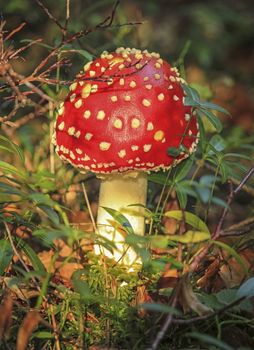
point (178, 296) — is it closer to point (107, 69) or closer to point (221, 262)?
point (221, 262)

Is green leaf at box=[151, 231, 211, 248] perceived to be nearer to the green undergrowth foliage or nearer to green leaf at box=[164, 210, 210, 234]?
the green undergrowth foliage

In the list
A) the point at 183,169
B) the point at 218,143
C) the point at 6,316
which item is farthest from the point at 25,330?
the point at 218,143

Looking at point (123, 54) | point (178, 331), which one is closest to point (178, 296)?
point (178, 331)

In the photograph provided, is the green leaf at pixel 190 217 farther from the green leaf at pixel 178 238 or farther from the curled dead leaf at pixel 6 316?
the curled dead leaf at pixel 6 316

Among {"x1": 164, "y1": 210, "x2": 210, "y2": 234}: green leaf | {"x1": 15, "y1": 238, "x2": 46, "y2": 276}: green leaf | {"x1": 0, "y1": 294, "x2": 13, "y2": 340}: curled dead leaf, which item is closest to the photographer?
{"x1": 0, "y1": 294, "x2": 13, "y2": 340}: curled dead leaf

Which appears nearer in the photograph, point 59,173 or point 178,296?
point 178,296

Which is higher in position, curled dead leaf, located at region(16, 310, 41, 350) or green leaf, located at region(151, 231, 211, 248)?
green leaf, located at region(151, 231, 211, 248)

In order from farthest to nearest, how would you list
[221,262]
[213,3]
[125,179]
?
[213,3] → [125,179] → [221,262]

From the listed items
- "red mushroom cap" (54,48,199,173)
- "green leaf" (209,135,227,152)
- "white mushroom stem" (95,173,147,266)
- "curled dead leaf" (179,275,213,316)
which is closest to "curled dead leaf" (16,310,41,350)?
"curled dead leaf" (179,275,213,316)
